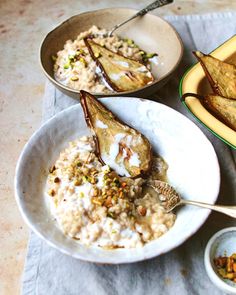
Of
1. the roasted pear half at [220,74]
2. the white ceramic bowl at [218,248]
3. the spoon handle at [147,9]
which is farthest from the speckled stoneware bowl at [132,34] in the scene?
the white ceramic bowl at [218,248]

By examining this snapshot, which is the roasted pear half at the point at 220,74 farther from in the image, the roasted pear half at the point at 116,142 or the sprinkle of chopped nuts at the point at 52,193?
the sprinkle of chopped nuts at the point at 52,193

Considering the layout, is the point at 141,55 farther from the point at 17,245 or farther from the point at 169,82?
the point at 17,245

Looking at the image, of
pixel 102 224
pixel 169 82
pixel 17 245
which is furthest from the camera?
pixel 169 82

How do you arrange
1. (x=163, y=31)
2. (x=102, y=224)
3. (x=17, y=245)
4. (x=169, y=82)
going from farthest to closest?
(x=163, y=31), (x=169, y=82), (x=17, y=245), (x=102, y=224)

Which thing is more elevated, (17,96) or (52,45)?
(52,45)

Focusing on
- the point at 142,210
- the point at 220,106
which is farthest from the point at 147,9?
the point at 142,210

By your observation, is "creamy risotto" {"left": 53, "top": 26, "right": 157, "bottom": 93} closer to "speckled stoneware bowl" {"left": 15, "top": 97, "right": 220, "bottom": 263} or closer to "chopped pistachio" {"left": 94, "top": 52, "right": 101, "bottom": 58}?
"chopped pistachio" {"left": 94, "top": 52, "right": 101, "bottom": 58}

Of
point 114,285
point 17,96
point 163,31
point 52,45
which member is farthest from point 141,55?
point 114,285
